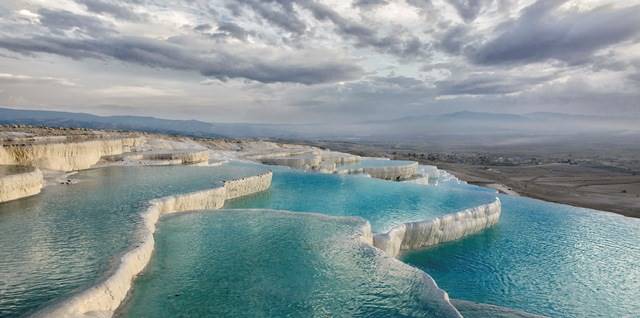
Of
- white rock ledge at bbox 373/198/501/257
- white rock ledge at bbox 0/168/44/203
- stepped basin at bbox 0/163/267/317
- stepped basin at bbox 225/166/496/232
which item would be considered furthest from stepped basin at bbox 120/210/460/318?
white rock ledge at bbox 0/168/44/203

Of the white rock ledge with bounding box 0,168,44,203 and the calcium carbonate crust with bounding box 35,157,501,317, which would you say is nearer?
the calcium carbonate crust with bounding box 35,157,501,317

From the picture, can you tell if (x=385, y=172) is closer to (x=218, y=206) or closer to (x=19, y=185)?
(x=218, y=206)

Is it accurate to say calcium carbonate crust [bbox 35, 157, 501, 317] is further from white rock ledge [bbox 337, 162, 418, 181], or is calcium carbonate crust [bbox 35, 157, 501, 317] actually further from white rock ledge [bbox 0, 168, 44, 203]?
white rock ledge [bbox 337, 162, 418, 181]

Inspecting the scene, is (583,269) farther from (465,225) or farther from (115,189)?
(115,189)

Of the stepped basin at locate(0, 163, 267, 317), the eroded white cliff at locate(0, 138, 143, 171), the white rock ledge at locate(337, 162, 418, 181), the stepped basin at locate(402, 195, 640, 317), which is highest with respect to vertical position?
the eroded white cliff at locate(0, 138, 143, 171)

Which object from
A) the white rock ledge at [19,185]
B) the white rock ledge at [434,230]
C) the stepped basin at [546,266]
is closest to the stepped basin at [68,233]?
the white rock ledge at [19,185]
